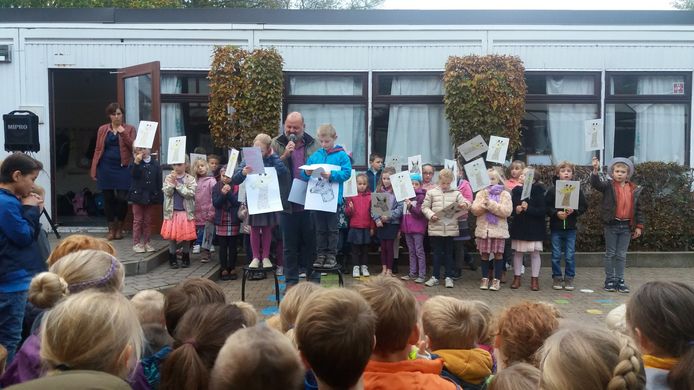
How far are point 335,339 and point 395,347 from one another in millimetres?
538

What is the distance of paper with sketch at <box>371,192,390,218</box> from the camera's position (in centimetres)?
909

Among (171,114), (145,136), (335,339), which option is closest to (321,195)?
(145,136)

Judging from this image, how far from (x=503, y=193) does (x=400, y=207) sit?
1.54 meters

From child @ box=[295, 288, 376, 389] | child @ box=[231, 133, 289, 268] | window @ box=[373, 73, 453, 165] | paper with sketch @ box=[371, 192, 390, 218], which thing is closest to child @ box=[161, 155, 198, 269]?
child @ box=[231, 133, 289, 268]

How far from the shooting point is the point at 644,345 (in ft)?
8.56

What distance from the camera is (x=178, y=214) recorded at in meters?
9.01

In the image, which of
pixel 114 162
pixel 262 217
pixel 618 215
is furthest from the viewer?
pixel 114 162

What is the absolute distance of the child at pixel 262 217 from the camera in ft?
22.2

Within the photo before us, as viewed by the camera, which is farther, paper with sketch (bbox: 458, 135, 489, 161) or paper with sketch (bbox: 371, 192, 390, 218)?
paper with sketch (bbox: 458, 135, 489, 161)

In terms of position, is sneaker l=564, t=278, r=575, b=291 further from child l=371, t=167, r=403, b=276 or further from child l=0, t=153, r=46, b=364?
child l=0, t=153, r=46, b=364

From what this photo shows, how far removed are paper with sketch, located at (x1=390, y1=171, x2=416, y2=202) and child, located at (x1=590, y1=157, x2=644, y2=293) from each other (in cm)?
255

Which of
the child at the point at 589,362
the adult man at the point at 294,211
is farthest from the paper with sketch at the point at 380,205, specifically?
the child at the point at 589,362

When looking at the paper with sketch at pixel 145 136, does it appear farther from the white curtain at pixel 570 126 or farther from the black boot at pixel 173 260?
the white curtain at pixel 570 126

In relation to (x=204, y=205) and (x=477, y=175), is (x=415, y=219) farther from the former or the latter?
(x=204, y=205)
